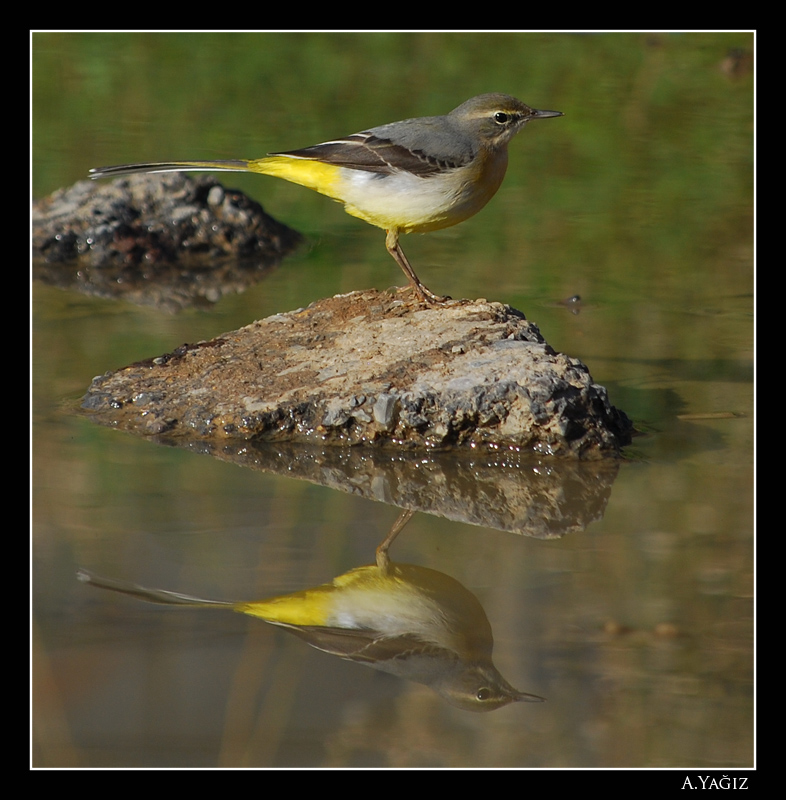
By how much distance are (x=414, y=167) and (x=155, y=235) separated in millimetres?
3538

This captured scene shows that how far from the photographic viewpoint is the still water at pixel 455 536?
3.46m

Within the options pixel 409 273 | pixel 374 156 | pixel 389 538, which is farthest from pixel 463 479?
pixel 374 156

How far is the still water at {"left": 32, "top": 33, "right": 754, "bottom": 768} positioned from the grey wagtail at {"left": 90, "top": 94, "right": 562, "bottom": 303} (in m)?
1.24

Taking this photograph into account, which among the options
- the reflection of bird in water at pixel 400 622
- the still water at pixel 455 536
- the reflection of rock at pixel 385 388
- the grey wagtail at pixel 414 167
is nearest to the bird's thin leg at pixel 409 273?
the grey wagtail at pixel 414 167

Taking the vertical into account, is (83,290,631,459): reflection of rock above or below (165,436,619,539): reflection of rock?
above

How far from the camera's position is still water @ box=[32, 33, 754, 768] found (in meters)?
3.46

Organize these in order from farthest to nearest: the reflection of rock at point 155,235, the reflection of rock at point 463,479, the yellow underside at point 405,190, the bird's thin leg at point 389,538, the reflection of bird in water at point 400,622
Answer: the reflection of rock at point 155,235, the yellow underside at point 405,190, the reflection of rock at point 463,479, the bird's thin leg at point 389,538, the reflection of bird in water at point 400,622

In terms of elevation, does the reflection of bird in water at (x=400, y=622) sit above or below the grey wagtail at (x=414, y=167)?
below

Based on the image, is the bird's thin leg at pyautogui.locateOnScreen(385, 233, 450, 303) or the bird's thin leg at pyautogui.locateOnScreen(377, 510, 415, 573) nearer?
the bird's thin leg at pyautogui.locateOnScreen(377, 510, 415, 573)

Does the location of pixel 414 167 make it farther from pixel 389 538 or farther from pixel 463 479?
pixel 389 538

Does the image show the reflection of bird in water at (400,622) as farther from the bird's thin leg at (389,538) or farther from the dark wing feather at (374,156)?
the dark wing feather at (374,156)

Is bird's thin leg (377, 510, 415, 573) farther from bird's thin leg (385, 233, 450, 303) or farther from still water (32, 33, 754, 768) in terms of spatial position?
bird's thin leg (385, 233, 450, 303)

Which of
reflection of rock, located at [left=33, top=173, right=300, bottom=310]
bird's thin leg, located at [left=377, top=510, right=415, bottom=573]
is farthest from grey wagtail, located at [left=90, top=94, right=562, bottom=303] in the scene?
reflection of rock, located at [left=33, top=173, right=300, bottom=310]

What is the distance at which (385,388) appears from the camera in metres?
5.66
